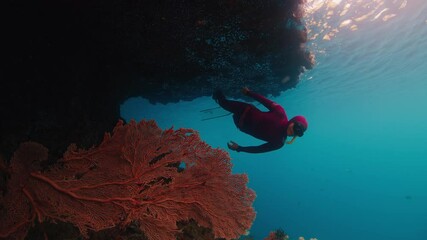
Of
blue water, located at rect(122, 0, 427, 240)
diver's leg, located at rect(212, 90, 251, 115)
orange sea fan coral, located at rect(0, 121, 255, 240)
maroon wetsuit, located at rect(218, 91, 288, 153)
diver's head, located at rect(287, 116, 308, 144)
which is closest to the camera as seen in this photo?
orange sea fan coral, located at rect(0, 121, 255, 240)

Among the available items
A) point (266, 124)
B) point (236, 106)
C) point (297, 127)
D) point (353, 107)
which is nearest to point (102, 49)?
point (236, 106)

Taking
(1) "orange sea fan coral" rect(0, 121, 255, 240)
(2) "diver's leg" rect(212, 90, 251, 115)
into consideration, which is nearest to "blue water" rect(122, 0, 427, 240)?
(2) "diver's leg" rect(212, 90, 251, 115)

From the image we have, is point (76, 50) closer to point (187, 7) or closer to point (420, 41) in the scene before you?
point (187, 7)

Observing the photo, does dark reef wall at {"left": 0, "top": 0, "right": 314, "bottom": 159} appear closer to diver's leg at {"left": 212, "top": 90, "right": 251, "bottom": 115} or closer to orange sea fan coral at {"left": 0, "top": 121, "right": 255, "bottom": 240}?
diver's leg at {"left": 212, "top": 90, "right": 251, "bottom": 115}

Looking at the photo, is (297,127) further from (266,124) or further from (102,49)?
(102,49)

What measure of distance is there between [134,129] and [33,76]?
4.66 m

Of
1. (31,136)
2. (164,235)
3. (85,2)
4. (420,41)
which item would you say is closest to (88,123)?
(31,136)

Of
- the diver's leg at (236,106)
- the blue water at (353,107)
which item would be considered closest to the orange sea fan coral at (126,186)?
the diver's leg at (236,106)

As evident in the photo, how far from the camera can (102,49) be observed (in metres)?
7.50

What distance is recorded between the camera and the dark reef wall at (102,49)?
5.51 meters

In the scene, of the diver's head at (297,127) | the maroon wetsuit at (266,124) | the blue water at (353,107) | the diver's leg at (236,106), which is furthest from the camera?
the blue water at (353,107)

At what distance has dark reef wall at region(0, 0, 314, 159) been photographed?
18.1 ft

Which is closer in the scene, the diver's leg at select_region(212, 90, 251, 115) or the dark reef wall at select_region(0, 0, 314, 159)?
the dark reef wall at select_region(0, 0, 314, 159)

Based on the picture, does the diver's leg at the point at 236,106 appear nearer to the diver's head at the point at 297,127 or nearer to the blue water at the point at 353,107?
the diver's head at the point at 297,127
